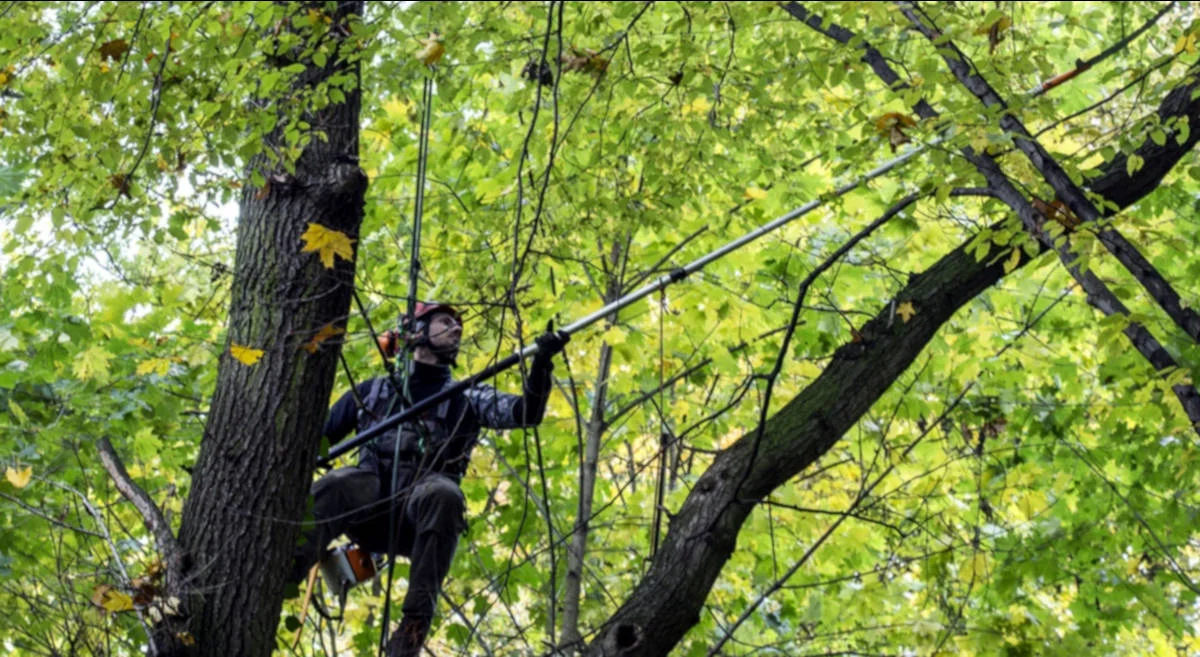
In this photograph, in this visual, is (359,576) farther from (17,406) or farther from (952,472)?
(952,472)

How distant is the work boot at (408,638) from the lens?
4.17m

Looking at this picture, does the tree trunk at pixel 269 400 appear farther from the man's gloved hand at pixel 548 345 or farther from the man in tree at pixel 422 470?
the man's gloved hand at pixel 548 345

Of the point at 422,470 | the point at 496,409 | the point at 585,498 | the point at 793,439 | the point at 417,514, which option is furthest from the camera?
the point at 585,498

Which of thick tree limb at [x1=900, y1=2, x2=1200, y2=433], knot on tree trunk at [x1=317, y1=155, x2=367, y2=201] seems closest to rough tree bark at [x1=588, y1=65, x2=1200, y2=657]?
thick tree limb at [x1=900, y1=2, x2=1200, y2=433]

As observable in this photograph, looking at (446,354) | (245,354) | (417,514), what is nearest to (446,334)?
(446,354)

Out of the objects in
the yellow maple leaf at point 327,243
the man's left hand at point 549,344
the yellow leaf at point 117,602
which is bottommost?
the yellow leaf at point 117,602

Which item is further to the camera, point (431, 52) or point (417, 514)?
point (417, 514)

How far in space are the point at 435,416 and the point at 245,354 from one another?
3.99ft

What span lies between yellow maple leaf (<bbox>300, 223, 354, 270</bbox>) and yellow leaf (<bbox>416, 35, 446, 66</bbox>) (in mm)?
774

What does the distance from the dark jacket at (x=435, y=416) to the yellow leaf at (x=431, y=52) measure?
1121 millimetres

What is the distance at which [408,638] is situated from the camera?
4.20m

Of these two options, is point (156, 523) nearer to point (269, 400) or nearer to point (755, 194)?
point (269, 400)

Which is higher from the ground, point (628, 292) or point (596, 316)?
point (628, 292)

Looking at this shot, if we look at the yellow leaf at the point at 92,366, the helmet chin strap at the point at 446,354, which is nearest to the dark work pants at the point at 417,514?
the helmet chin strap at the point at 446,354
